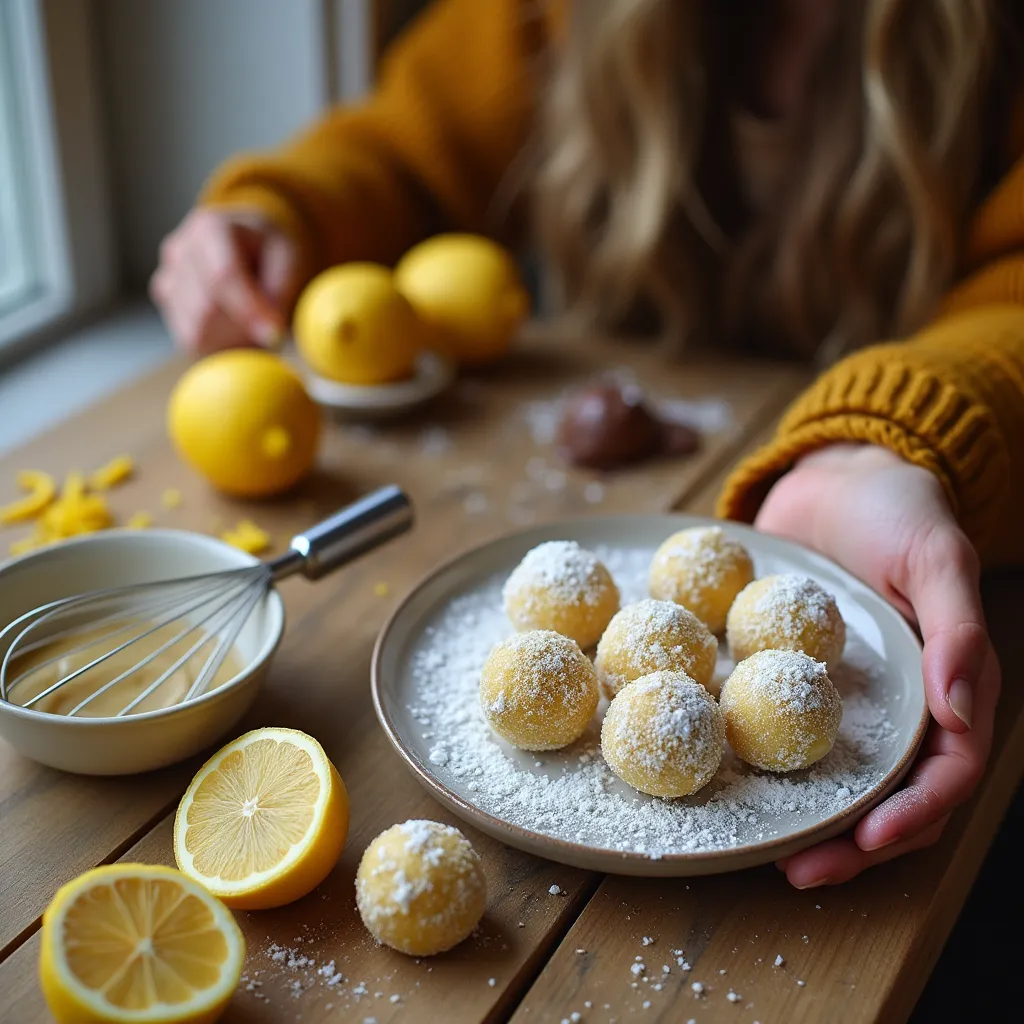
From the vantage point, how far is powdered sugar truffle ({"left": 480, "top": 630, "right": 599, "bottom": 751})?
0.57m

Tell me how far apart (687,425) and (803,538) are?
256mm

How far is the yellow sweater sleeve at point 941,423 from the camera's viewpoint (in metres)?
0.76

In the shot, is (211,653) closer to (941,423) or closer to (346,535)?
(346,535)

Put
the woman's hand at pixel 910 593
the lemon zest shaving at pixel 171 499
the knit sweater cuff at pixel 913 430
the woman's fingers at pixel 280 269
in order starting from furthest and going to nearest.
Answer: the woman's fingers at pixel 280 269 < the lemon zest shaving at pixel 171 499 < the knit sweater cuff at pixel 913 430 < the woman's hand at pixel 910 593

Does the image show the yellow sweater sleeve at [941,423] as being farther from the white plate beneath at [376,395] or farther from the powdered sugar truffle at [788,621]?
the white plate beneath at [376,395]

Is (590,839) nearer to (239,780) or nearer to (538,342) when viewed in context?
(239,780)

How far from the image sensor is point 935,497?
2.31 ft

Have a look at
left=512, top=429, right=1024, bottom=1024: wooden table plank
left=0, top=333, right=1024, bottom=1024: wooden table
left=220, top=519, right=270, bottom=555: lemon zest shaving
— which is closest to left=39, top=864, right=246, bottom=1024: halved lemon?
left=0, top=333, right=1024, bottom=1024: wooden table

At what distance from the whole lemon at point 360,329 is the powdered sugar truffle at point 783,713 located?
51 centimetres

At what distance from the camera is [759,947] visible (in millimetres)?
525

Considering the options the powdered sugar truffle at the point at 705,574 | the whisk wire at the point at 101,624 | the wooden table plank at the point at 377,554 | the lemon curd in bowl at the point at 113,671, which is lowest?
the wooden table plank at the point at 377,554

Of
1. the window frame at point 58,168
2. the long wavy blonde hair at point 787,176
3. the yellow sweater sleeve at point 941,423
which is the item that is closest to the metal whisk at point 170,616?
the yellow sweater sleeve at point 941,423

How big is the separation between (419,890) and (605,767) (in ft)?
0.44

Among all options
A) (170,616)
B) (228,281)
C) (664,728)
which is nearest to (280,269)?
(228,281)
